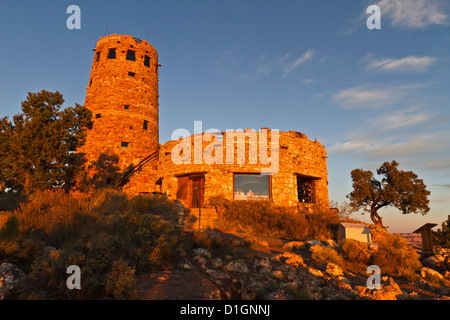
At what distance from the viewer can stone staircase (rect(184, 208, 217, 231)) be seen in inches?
498

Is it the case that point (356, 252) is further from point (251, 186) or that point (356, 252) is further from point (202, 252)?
point (251, 186)

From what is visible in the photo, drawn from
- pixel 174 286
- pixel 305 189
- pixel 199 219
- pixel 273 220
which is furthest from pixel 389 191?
pixel 174 286

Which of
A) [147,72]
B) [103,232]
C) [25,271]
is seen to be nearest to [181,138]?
[147,72]

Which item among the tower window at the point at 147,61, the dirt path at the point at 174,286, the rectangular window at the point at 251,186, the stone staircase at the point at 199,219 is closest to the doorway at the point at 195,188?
the rectangular window at the point at 251,186

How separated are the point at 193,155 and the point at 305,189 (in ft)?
27.7

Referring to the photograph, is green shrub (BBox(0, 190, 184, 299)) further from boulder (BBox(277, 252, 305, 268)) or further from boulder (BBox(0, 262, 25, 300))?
boulder (BBox(277, 252, 305, 268))

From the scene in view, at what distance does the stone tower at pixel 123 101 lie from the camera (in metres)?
24.1

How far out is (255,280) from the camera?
6.15m

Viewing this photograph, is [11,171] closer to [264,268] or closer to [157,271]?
[157,271]

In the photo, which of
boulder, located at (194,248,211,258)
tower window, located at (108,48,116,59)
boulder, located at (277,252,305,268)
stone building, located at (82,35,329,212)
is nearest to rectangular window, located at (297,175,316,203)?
stone building, located at (82,35,329,212)

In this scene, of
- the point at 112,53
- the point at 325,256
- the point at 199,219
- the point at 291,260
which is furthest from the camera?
the point at 112,53

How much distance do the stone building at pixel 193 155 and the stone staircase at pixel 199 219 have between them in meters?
2.20

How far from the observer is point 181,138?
1980 centimetres
